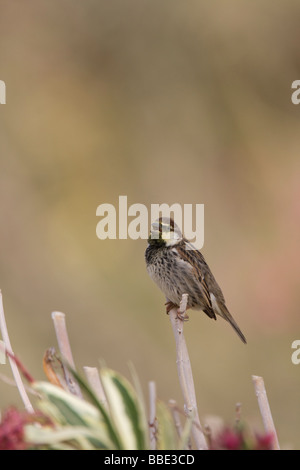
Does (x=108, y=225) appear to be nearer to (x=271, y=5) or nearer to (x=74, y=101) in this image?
(x=74, y=101)

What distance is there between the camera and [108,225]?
16.9ft

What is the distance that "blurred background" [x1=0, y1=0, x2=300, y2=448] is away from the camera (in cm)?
504

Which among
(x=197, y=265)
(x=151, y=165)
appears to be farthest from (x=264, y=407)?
(x=151, y=165)

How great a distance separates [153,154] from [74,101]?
77 centimetres

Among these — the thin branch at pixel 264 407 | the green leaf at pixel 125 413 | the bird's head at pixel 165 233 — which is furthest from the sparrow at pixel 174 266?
the green leaf at pixel 125 413

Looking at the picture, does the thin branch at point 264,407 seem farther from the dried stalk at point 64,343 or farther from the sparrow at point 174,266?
the sparrow at point 174,266

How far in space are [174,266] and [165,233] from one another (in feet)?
0.49

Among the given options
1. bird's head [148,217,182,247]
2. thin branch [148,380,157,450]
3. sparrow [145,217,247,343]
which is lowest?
thin branch [148,380,157,450]

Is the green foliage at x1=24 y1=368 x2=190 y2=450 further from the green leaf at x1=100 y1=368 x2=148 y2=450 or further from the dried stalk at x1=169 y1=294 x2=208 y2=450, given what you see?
the dried stalk at x1=169 y1=294 x2=208 y2=450

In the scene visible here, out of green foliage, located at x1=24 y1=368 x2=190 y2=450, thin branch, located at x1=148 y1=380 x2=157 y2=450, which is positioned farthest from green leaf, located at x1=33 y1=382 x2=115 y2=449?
thin branch, located at x1=148 y1=380 x2=157 y2=450

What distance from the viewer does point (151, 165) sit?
217 inches

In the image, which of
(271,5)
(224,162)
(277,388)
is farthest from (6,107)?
(277,388)

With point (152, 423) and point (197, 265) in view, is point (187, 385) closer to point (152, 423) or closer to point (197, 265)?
point (152, 423)

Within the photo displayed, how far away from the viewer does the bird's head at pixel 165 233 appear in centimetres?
262
